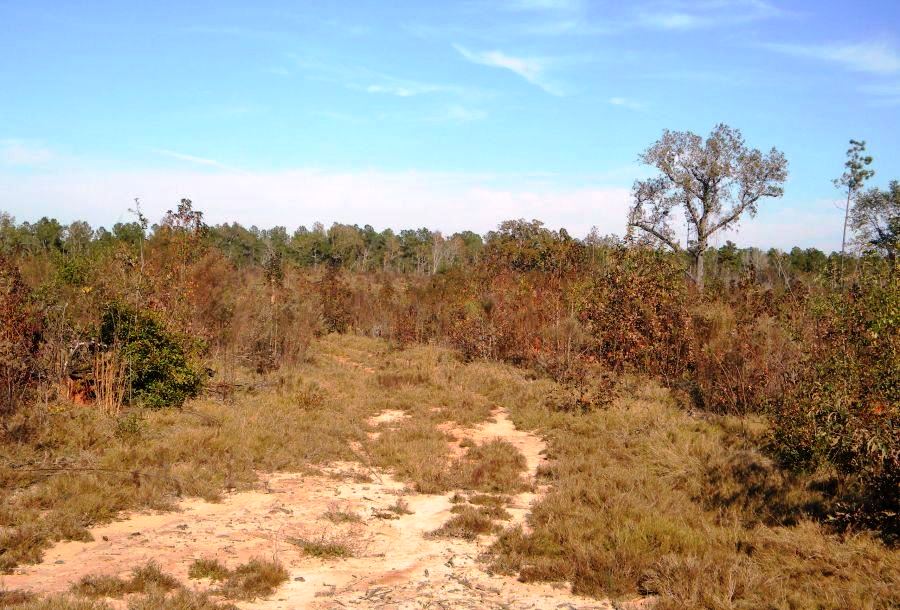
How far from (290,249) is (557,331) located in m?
48.9

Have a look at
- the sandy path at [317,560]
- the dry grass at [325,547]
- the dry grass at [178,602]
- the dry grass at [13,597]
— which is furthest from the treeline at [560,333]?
the dry grass at [178,602]

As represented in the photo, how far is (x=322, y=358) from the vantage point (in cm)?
1806

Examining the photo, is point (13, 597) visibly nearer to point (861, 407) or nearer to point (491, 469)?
point (491, 469)

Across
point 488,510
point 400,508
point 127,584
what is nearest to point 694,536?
point 488,510

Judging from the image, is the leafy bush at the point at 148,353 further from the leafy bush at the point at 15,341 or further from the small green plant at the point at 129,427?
the small green plant at the point at 129,427

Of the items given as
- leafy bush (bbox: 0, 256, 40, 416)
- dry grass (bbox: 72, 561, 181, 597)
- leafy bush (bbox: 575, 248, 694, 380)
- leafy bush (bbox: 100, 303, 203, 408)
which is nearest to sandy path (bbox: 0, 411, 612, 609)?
dry grass (bbox: 72, 561, 181, 597)

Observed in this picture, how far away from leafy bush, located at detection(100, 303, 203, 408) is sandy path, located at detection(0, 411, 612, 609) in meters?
3.80

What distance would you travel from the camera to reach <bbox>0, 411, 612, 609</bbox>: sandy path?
5.23 metres

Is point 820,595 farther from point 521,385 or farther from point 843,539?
point 521,385

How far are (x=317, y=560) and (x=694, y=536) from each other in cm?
356

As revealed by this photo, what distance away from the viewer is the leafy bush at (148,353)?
34.6 feet

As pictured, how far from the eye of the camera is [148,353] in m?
10.7

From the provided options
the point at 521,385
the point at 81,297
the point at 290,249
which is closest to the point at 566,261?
the point at 521,385

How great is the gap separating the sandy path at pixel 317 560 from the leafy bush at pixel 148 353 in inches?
150
